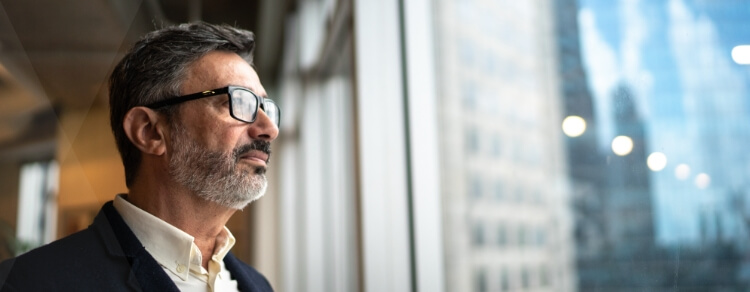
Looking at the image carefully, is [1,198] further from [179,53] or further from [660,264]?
[660,264]

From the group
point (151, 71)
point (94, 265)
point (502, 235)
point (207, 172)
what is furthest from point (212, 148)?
point (502, 235)

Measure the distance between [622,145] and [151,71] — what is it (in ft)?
2.84

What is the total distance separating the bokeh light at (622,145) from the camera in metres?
1.26

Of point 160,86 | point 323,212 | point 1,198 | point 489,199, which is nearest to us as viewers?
point 1,198

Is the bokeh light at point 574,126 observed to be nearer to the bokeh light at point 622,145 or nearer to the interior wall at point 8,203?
the bokeh light at point 622,145

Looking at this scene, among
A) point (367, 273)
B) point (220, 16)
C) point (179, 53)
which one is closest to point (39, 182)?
point (179, 53)

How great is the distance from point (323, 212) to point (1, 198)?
2267 millimetres

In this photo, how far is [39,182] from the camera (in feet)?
3.46

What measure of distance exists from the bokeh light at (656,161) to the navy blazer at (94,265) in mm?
834

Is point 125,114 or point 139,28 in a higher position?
point 139,28

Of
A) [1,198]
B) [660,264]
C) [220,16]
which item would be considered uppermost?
[220,16]

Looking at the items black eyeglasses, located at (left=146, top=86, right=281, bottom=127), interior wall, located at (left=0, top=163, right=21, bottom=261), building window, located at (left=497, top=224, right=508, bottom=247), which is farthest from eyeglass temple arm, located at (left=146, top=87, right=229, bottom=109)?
building window, located at (left=497, top=224, right=508, bottom=247)

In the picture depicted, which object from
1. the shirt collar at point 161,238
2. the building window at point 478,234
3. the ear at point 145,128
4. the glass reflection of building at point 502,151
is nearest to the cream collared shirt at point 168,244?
the shirt collar at point 161,238

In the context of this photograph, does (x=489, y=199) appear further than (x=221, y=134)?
Yes
